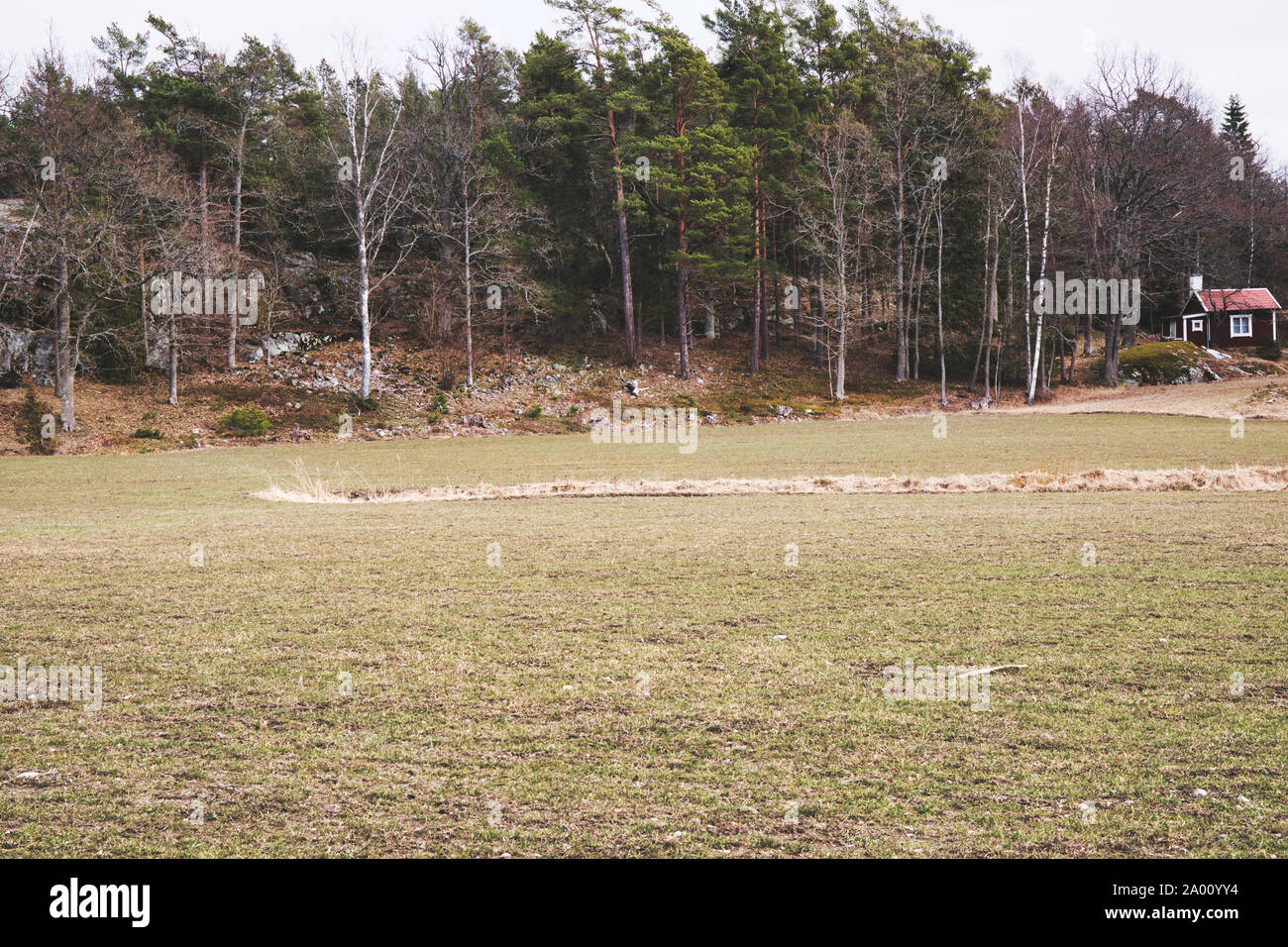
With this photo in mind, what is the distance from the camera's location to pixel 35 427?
3928 cm

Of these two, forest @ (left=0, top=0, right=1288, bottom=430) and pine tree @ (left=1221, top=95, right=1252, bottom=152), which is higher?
pine tree @ (left=1221, top=95, right=1252, bottom=152)

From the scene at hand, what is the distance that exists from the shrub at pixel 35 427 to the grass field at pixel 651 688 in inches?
1007

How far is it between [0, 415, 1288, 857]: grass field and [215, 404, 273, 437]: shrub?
90.9 feet

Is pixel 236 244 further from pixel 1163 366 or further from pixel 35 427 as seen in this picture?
pixel 1163 366

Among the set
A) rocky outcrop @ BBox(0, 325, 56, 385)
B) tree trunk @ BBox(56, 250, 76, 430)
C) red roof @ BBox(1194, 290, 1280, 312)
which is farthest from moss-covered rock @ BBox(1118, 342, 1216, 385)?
rocky outcrop @ BBox(0, 325, 56, 385)

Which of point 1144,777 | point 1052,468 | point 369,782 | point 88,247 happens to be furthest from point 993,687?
point 88,247

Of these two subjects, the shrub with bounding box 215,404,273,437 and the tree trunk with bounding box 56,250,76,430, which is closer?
the tree trunk with bounding box 56,250,76,430

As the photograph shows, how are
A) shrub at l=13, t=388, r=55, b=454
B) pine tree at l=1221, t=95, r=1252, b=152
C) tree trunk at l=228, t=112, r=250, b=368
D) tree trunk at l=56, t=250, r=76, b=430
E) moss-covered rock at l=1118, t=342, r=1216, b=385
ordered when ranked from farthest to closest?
pine tree at l=1221, t=95, r=1252, b=152, moss-covered rock at l=1118, t=342, r=1216, b=385, tree trunk at l=228, t=112, r=250, b=368, tree trunk at l=56, t=250, r=76, b=430, shrub at l=13, t=388, r=55, b=454

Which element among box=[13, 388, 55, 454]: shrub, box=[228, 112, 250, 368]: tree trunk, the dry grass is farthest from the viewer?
box=[228, 112, 250, 368]: tree trunk

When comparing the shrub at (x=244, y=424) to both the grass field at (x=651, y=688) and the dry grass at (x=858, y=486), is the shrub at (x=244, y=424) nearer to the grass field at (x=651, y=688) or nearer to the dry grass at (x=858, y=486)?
the dry grass at (x=858, y=486)

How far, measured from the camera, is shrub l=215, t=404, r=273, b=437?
142 feet

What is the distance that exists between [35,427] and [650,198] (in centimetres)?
3529

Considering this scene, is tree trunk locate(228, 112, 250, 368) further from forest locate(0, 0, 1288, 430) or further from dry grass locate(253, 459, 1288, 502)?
dry grass locate(253, 459, 1288, 502)
